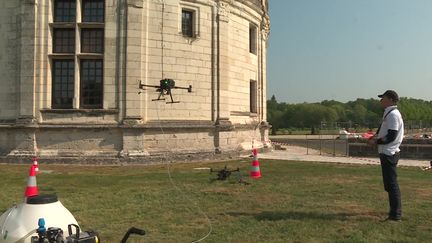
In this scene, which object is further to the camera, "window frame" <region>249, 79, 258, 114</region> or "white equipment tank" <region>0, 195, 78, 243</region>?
"window frame" <region>249, 79, 258, 114</region>

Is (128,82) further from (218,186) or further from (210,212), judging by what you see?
(210,212)

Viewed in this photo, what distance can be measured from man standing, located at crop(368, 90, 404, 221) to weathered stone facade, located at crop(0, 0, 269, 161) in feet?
40.0

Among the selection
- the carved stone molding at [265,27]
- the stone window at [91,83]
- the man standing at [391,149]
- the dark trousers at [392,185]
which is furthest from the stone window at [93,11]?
the dark trousers at [392,185]

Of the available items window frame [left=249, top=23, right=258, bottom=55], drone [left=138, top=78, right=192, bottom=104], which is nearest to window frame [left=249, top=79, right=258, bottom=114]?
window frame [left=249, top=23, right=258, bottom=55]

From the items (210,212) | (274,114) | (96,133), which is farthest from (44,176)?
(274,114)

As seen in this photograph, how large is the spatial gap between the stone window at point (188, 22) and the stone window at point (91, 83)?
4.31 metres

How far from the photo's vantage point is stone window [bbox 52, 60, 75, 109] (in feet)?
60.1

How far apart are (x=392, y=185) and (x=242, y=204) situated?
295cm

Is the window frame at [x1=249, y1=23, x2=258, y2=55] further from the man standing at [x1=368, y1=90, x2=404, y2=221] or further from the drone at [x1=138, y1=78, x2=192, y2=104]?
the man standing at [x1=368, y1=90, x2=404, y2=221]

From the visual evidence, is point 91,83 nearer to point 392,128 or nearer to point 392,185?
point 392,128

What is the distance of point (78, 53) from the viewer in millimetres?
18094

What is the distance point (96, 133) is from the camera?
1797 centimetres

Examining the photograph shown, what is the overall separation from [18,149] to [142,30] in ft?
24.0

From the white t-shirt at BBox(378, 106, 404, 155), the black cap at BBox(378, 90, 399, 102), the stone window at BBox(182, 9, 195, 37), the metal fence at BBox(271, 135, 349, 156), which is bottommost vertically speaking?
the metal fence at BBox(271, 135, 349, 156)
